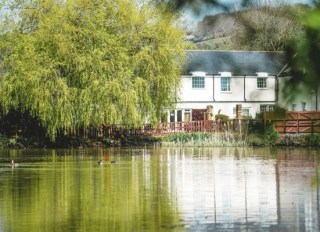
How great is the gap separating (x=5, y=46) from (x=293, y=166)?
26103mm

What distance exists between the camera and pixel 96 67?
48812 mm

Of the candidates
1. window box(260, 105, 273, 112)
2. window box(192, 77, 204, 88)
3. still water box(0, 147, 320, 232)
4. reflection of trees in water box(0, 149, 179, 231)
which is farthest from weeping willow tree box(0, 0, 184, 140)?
window box(260, 105, 273, 112)

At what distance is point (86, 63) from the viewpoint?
48.9 m

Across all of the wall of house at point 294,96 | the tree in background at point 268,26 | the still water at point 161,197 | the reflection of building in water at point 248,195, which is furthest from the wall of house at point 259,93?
the reflection of building in water at point 248,195

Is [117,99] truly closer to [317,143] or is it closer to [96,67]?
[96,67]

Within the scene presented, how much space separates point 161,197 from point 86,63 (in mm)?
30456

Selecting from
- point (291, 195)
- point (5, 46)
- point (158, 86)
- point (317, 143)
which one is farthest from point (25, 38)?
point (291, 195)

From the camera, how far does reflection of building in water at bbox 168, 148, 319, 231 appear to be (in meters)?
14.3

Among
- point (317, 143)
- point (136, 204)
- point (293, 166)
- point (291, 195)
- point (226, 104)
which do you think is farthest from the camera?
point (226, 104)

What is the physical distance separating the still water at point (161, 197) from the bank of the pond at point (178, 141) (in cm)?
1697

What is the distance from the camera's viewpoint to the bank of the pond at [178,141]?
162ft

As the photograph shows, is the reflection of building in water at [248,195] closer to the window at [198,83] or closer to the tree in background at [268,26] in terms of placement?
the tree in background at [268,26]

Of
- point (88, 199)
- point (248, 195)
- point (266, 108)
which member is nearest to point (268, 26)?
point (266, 108)

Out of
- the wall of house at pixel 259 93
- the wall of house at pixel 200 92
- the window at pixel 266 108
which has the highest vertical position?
the wall of house at pixel 200 92
